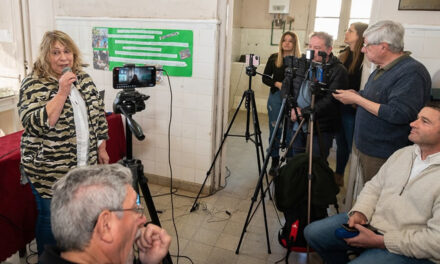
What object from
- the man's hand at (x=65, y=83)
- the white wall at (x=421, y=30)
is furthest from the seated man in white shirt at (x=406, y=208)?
the man's hand at (x=65, y=83)

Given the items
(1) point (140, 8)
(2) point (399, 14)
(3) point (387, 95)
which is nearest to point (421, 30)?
(2) point (399, 14)

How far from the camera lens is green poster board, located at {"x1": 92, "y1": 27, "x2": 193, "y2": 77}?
3059mm

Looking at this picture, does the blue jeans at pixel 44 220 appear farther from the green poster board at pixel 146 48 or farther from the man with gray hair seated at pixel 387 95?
the man with gray hair seated at pixel 387 95

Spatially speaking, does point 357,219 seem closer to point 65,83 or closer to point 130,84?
point 130,84

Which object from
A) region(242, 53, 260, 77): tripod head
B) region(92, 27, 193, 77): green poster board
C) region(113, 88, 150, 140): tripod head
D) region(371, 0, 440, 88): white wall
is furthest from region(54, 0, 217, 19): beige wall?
region(371, 0, 440, 88): white wall

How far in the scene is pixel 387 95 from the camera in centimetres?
218

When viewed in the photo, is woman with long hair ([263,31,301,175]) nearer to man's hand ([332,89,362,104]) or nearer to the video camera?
man's hand ([332,89,362,104])

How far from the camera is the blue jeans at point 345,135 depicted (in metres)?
3.29

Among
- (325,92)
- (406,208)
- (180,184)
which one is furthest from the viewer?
(180,184)

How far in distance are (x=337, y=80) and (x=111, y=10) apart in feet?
6.90

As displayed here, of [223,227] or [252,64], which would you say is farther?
[223,227]

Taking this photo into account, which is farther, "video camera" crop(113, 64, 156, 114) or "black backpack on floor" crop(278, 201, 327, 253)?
"black backpack on floor" crop(278, 201, 327, 253)

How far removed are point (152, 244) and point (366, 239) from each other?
1.08 metres

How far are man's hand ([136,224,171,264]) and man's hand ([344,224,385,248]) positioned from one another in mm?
1001
